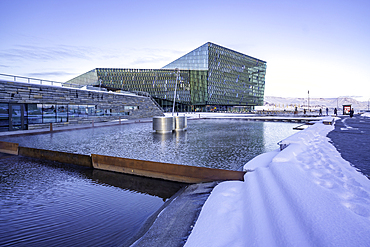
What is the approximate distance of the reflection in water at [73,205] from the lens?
4.07 meters

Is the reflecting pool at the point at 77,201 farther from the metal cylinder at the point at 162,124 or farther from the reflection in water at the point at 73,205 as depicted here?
the metal cylinder at the point at 162,124

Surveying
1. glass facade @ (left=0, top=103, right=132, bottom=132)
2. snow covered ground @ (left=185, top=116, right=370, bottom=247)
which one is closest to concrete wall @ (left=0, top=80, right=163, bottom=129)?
glass facade @ (left=0, top=103, right=132, bottom=132)

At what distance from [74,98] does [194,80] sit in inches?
1938

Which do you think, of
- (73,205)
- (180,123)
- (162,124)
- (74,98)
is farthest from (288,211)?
(74,98)

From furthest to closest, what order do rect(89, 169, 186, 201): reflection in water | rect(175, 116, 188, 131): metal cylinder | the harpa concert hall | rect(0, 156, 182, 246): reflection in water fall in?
the harpa concert hall < rect(175, 116, 188, 131): metal cylinder < rect(89, 169, 186, 201): reflection in water < rect(0, 156, 182, 246): reflection in water

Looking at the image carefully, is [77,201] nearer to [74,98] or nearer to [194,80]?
[74,98]

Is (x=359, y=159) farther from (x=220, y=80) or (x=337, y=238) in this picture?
(x=220, y=80)

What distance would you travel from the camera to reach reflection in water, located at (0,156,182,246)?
13.3 ft

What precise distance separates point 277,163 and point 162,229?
3.62m

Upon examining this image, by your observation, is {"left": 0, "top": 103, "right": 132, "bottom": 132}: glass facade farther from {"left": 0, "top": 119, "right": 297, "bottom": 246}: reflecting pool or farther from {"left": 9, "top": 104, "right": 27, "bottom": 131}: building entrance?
{"left": 0, "top": 119, "right": 297, "bottom": 246}: reflecting pool

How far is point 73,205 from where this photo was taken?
17.5ft

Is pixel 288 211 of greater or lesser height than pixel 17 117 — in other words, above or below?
below

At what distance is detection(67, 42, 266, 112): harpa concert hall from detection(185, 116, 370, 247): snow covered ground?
55.1 metres

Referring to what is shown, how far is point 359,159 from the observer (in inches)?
283
